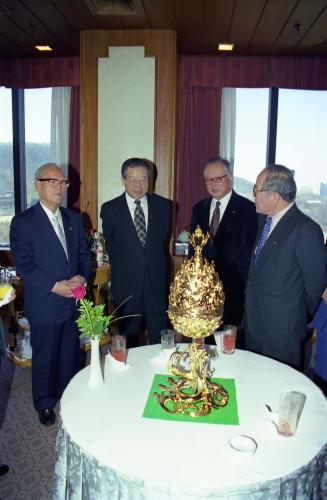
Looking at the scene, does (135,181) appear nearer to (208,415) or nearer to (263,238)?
(263,238)

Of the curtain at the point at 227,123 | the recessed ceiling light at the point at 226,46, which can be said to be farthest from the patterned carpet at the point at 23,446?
the recessed ceiling light at the point at 226,46

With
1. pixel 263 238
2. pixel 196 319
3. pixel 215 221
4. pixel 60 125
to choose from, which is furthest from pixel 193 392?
pixel 60 125

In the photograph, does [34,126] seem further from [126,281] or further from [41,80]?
[126,281]

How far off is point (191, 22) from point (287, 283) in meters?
2.80

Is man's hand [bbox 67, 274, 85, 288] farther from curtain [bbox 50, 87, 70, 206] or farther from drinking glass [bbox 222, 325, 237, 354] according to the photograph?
curtain [bbox 50, 87, 70, 206]

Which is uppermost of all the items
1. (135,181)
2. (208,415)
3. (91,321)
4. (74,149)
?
(74,149)

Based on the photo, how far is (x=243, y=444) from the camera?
1314 millimetres

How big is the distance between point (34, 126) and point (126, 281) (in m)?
3.51

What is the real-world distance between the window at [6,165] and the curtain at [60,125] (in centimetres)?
68

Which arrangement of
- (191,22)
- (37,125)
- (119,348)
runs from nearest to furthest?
(119,348), (191,22), (37,125)

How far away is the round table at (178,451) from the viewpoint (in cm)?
118

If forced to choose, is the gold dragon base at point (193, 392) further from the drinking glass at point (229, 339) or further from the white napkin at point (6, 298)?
the white napkin at point (6, 298)

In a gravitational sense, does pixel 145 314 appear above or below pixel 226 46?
below

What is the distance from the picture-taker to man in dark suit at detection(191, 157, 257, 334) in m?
2.93
